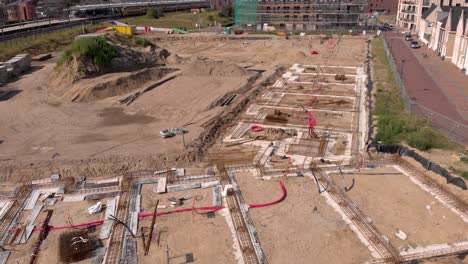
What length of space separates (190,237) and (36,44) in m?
43.1

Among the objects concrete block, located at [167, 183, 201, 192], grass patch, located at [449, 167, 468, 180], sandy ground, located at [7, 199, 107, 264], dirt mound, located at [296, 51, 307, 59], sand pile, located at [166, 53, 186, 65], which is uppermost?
sand pile, located at [166, 53, 186, 65]

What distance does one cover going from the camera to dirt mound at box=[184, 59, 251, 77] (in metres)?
31.7

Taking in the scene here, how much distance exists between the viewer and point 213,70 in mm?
32094

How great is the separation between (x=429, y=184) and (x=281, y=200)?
21.5 feet

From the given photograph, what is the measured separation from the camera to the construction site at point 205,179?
41.5ft

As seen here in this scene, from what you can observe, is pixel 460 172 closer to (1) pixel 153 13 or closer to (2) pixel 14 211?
(2) pixel 14 211

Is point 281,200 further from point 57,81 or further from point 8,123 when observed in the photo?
point 57,81

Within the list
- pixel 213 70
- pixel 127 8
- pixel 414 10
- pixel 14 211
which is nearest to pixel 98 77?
pixel 213 70

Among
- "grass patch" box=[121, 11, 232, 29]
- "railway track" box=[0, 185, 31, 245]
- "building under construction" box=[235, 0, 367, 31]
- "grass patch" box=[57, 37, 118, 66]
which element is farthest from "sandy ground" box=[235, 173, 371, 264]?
"grass patch" box=[121, 11, 232, 29]

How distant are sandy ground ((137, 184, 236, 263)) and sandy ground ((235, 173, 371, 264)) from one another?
1.34 metres

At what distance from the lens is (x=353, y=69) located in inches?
1476

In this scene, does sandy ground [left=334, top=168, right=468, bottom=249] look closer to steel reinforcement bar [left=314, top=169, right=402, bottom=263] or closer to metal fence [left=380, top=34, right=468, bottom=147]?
steel reinforcement bar [left=314, top=169, right=402, bottom=263]

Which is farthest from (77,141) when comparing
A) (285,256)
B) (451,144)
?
(451,144)

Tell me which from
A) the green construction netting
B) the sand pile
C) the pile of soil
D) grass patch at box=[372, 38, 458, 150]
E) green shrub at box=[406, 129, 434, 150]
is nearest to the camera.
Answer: green shrub at box=[406, 129, 434, 150]
